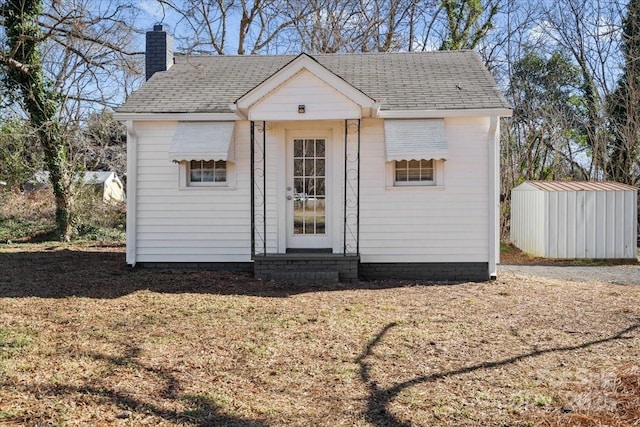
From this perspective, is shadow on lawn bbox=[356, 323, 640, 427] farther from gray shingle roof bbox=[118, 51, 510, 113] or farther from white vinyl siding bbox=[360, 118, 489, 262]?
gray shingle roof bbox=[118, 51, 510, 113]

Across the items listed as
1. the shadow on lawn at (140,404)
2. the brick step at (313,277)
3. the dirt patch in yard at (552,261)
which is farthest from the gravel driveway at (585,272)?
the shadow on lawn at (140,404)

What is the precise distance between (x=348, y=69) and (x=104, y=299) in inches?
253

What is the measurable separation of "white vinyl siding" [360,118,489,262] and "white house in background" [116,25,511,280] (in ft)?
0.05

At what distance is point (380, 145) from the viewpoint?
343 inches

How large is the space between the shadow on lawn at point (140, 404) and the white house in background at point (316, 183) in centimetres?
471

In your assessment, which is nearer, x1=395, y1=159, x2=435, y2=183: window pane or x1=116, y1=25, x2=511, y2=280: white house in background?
x1=116, y1=25, x2=511, y2=280: white house in background

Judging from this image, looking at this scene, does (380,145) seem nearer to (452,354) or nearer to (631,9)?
(452,354)

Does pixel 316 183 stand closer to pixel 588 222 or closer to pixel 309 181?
pixel 309 181

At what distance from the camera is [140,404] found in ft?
11.5

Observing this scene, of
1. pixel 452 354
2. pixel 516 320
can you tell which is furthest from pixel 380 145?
pixel 452 354

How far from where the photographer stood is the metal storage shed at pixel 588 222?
11516 mm

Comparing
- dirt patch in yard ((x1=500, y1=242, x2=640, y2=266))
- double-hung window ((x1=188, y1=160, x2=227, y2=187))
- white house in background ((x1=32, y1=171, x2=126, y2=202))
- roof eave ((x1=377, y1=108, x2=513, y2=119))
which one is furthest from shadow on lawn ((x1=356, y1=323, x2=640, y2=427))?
white house in background ((x1=32, y1=171, x2=126, y2=202))

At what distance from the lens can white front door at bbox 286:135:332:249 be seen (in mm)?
8969

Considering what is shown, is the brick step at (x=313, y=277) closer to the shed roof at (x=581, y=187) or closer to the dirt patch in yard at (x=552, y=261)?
the dirt patch in yard at (x=552, y=261)
